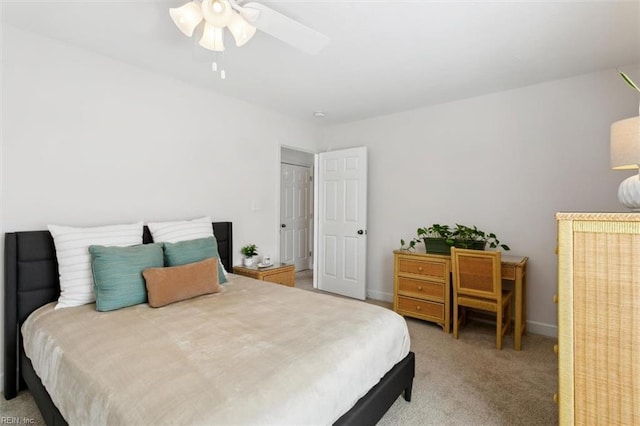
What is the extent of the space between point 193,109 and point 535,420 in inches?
140

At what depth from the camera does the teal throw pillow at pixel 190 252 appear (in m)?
2.31

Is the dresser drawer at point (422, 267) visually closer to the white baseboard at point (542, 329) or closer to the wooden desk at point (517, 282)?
the wooden desk at point (517, 282)

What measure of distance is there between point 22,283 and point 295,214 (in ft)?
13.3

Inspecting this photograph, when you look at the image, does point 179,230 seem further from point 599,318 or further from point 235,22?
point 599,318

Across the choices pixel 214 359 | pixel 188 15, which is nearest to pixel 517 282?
pixel 214 359

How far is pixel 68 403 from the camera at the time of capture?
4.10 ft

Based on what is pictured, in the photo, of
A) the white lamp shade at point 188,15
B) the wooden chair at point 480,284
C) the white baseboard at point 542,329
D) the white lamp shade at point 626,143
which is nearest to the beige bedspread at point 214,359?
the wooden chair at point 480,284

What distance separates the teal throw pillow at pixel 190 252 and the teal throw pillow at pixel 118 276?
20 centimetres

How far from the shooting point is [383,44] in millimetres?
2240

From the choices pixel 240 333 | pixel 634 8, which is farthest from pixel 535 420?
pixel 634 8

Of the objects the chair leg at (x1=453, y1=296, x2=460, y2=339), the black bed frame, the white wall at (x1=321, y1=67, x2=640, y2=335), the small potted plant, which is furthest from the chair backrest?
the small potted plant

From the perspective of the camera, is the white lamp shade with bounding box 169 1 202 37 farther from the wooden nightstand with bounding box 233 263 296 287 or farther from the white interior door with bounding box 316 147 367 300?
the white interior door with bounding box 316 147 367 300

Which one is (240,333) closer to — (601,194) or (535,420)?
(535,420)

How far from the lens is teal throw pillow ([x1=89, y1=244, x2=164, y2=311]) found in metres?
1.90
